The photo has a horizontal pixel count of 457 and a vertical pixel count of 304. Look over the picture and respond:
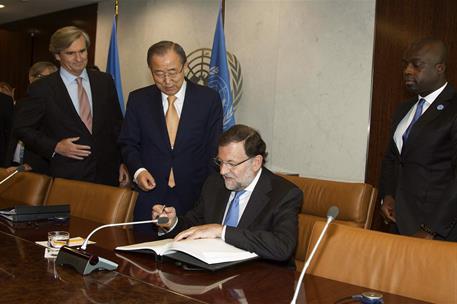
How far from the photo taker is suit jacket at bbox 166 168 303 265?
1971 millimetres

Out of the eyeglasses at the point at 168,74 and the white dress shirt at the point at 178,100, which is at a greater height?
the eyeglasses at the point at 168,74

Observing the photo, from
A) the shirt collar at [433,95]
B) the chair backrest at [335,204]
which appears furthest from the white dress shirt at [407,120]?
the chair backrest at [335,204]

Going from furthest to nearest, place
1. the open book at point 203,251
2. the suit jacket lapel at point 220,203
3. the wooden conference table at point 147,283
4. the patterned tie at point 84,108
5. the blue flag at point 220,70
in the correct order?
the blue flag at point 220,70
the patterned tie at point 84,108
the suit jacket lapel at point 220,203
the open book at point 203,251
the wooden conference table at point 147,283

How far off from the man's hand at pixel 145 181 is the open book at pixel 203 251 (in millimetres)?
738

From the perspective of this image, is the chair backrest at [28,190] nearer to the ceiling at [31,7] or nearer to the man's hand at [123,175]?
the man's hand at [123,175]

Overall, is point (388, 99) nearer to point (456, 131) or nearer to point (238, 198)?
point (456, 131)

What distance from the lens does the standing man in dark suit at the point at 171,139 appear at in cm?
301

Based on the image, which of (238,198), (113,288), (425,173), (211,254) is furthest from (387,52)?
(113,288)

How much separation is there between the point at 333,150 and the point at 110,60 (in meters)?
2.75

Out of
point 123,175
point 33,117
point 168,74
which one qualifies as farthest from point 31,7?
point 168,74

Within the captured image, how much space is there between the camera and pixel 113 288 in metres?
1.56

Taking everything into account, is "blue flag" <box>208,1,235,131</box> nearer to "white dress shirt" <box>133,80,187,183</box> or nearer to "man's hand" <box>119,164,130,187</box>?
"man's hand" <box>119,164,130,187</box>

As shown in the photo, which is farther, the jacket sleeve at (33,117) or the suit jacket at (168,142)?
the jacket sleeve at (33,117)

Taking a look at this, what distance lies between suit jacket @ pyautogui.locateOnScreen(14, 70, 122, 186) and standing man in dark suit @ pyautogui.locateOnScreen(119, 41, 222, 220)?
0.48m
